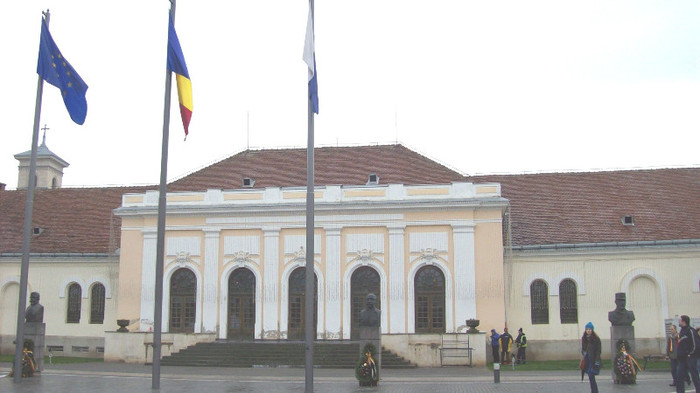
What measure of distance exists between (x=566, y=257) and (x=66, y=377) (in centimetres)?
2288

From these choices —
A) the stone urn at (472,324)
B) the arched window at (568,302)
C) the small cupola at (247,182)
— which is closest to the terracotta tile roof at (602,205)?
the arched window at (568,302)

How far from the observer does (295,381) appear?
77.7ft

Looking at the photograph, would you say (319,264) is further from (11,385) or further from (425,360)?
(11,385)

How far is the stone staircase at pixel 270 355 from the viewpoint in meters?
30.7

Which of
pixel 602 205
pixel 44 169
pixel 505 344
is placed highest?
pixel 44 169

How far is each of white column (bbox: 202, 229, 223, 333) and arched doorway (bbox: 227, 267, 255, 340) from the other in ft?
2.27

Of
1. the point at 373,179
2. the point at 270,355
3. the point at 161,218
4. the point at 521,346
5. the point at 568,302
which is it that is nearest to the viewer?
the point at 161,218

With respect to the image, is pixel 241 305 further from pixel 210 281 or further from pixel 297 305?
pixel 297 305

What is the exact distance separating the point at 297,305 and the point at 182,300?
5596 millimetres

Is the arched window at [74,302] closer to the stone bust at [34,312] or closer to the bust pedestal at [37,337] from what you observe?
the stone bust at [34,312]

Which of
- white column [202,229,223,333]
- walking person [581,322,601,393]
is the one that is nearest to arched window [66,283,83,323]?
white column [202,229,223,333]

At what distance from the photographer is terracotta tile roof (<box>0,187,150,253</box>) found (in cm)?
4078

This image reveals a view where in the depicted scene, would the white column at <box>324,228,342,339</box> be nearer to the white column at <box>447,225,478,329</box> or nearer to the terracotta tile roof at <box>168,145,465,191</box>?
the terracotta tile roof at <box>168,145,465,191</box>

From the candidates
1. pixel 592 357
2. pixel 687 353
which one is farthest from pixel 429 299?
pixel 687 353
